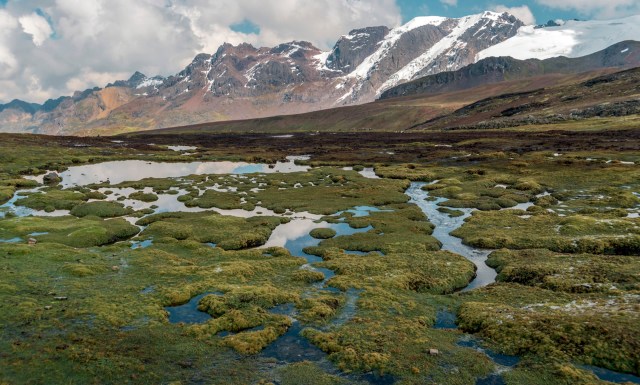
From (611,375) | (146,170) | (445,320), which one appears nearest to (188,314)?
(445,320)

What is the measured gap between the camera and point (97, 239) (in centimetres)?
3956

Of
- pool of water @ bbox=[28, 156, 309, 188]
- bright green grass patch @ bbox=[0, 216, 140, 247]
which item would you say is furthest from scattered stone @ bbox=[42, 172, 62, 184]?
bright green grass patch @ bbox=[0, 216, 140, 247]

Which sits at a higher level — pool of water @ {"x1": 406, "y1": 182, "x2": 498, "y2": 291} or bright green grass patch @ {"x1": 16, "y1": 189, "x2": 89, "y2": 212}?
bright green grass patch @ {"x1": 16, "y1": 189, "x2": 89, "y2": 212}

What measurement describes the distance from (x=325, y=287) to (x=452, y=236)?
1877 cm

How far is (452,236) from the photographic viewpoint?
41.4m

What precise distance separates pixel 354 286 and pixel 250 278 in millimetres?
7719

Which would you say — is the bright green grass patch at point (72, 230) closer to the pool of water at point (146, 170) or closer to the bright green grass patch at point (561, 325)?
the pool of water at point (146, 170)

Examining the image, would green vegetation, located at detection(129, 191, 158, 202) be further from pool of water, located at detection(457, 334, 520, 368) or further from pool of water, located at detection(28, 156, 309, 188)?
pool of water, located at detection(457, 334, 520, 368)

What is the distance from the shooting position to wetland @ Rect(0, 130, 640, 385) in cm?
1841

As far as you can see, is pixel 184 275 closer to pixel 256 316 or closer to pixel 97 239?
pixel 256 316

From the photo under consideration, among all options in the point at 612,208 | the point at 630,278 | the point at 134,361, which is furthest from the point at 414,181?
the point at 134,361

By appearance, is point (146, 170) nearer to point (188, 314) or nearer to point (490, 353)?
point (188, 314)

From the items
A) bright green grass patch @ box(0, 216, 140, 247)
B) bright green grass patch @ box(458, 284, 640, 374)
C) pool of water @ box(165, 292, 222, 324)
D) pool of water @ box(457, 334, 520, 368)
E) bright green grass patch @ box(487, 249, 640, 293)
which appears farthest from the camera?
bright green grass patch @ box(0, 216, 140, 247)

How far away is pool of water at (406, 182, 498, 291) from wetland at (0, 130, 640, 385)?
22 centimetres
